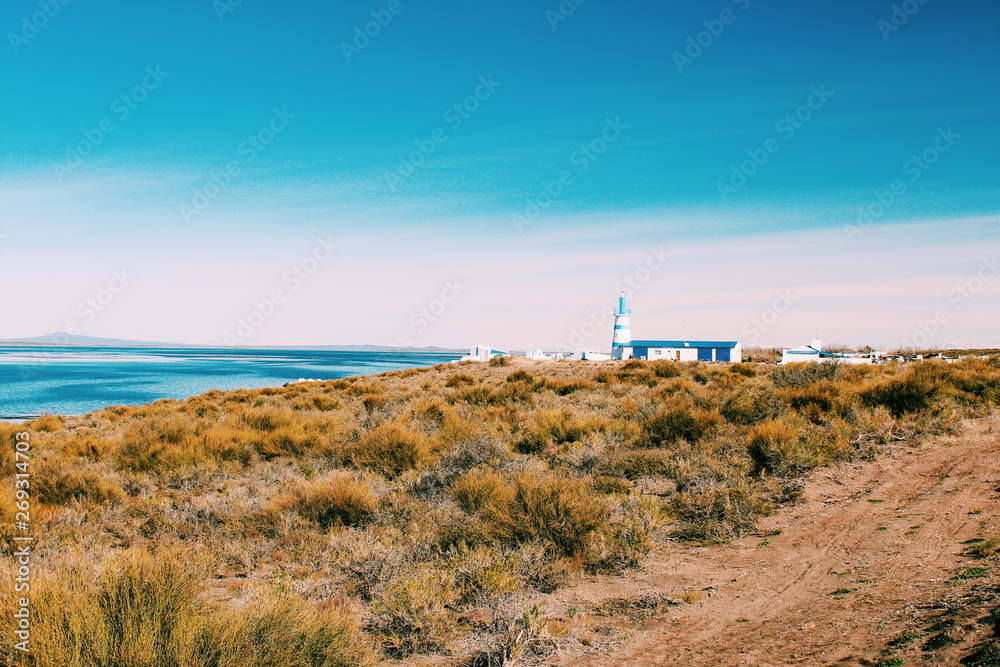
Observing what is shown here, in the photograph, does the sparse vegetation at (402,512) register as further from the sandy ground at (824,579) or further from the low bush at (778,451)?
the sandy ground at (824,579)

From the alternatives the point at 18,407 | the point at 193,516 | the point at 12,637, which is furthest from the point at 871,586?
the point at 18,407

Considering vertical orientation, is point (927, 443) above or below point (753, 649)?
above

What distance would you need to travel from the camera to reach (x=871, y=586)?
4867 mm

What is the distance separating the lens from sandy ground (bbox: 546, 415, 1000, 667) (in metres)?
4.13

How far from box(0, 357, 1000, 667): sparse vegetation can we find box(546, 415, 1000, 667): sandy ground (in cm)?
24

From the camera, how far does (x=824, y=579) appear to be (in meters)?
5.26

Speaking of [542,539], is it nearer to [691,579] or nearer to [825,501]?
[691,579]

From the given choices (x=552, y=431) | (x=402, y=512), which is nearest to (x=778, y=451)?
(x=552, y=431)

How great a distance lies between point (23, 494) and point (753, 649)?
8895 millimetres

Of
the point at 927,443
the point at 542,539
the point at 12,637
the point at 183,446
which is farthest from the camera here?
the point at 183,446

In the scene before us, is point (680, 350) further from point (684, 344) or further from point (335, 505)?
point (335, 505)

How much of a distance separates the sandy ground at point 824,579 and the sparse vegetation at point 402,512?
0.79ft

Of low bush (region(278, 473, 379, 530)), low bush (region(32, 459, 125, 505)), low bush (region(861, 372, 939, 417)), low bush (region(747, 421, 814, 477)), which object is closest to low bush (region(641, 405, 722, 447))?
low bush (region(747, 421, 814, 477))

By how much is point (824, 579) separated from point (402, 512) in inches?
189
